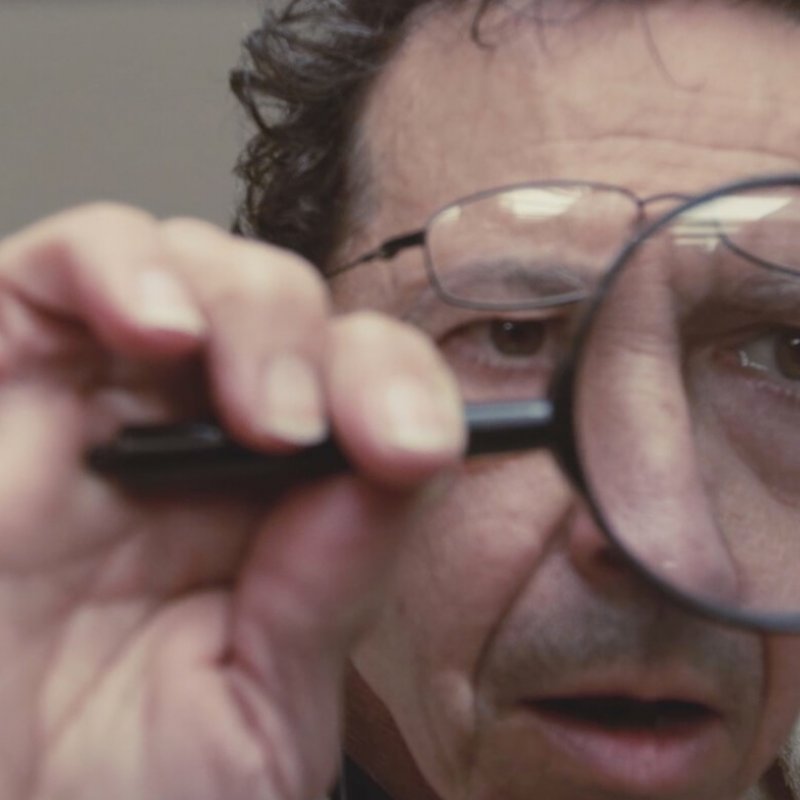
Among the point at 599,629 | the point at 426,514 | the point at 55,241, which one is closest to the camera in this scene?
the point at 55,241

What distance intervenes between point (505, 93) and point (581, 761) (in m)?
0.74

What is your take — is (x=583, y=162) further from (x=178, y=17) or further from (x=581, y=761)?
(x=178, y=17)

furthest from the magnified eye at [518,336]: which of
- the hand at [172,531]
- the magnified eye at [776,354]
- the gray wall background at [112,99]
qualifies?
the gray wall background at [112,99]

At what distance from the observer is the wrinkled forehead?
1193mm

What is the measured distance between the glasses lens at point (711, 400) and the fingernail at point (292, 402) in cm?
30

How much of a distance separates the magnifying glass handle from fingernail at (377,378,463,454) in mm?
17

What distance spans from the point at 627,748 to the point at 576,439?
531mm

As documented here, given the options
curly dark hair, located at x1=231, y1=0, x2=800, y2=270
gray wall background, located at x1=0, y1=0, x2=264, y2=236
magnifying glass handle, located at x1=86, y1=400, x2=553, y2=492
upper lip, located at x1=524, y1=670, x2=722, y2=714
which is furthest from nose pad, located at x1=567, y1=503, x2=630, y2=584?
gray wall background, located at x1=0, y1=0, x2=264, y2=236

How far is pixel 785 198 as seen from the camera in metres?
1.11

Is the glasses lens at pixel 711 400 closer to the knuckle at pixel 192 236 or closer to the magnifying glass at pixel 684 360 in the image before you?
the magnifying glass at pixel 684 360

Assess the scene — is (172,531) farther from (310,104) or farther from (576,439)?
(310,104)

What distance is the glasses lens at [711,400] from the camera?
989 mm

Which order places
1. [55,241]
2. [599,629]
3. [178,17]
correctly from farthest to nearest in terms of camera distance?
[178,17], [599,629], [55,241]

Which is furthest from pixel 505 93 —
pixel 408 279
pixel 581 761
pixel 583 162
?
pixel 581 761
